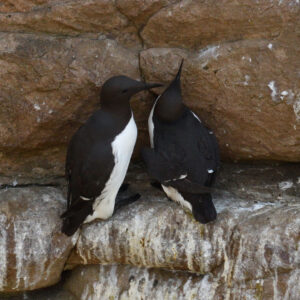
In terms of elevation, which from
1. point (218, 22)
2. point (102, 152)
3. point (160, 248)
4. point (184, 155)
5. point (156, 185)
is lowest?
point (160, 248)

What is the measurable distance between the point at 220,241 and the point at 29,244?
1.15m

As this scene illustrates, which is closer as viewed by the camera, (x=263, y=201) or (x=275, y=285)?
(x=275, y=285)

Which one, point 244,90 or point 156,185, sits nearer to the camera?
point 244,90

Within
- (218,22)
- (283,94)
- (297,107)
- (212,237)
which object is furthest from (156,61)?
(212,237)

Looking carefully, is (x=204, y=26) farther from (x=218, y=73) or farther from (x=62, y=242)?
(x=62, y=242)

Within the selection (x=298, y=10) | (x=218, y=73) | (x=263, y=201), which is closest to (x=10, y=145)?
(x=218, y=73)

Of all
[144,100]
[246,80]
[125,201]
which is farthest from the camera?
[144,100]

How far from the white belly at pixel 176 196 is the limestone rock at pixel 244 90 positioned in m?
0.53

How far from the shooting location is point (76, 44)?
3311mm

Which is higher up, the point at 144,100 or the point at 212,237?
the point at 144,100

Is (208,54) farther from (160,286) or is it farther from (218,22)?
(160,286)

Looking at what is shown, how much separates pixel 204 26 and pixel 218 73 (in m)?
0.30

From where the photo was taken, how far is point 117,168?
308cm

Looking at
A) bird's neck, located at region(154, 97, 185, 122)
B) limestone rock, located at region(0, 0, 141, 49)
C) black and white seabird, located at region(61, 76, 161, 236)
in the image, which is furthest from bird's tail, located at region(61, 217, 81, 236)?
limestone rock, located at region(0, 0, 141, 49)
